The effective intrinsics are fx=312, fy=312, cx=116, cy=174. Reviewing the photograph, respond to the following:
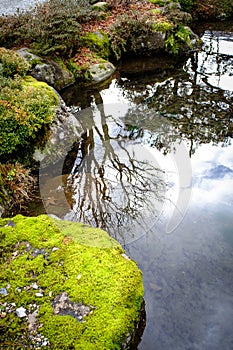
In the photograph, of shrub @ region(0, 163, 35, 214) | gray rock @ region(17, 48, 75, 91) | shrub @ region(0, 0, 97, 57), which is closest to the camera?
shrub @ region(0, 163, 35, 214)

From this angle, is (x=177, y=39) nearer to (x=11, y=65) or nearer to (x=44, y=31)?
(x=44, y=31)

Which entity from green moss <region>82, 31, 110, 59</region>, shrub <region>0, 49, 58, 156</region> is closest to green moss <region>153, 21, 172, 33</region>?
green moss <region>82, 31, 110, 59</region>

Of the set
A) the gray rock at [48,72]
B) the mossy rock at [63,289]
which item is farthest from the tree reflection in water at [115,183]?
the gray rock at [48,72]

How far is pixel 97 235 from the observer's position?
172 inches

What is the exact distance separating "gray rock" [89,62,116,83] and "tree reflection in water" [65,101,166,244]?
258cm

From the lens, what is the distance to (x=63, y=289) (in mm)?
3490

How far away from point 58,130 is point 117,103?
8.40 ft

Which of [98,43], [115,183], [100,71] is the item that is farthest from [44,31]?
[115,183]

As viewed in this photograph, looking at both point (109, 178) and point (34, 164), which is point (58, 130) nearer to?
point (34, 164)

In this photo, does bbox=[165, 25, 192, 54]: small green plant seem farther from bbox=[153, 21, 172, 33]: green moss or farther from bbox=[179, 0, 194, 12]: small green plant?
bbox=[179, 0, 194, 12]: small green plant

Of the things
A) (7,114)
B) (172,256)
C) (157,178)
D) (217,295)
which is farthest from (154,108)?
(217,295)

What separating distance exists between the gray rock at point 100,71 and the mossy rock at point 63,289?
6.60m

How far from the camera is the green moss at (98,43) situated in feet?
34.5

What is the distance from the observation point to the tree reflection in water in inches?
217
